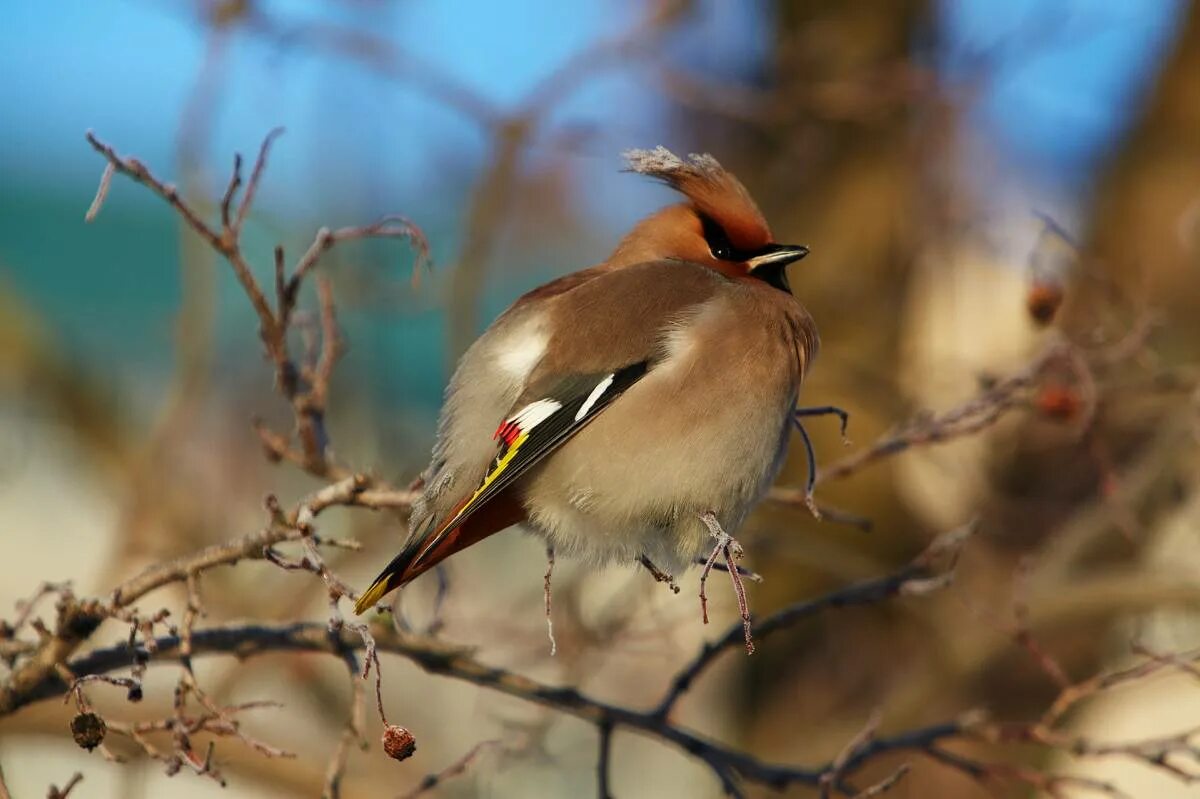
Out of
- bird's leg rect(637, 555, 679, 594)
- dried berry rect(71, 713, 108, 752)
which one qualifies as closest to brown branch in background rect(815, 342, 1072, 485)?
bird's leg rect(637, 555, 679, 594)

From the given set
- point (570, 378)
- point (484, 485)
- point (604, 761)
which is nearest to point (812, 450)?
point (570, 378)

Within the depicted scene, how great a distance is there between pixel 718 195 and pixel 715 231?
0.29 feet

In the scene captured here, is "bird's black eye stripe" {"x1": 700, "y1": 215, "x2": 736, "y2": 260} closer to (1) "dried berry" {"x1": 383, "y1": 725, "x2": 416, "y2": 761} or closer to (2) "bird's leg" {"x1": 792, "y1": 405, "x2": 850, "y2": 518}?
(2) "bird's leg" {"x1": 792, "y1": 405, "x2": 850, "y2": 518}

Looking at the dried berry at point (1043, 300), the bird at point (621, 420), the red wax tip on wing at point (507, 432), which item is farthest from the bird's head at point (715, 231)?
the red wax tip on wing at point (507, 432)

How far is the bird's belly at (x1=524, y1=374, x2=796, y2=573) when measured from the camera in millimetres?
2650

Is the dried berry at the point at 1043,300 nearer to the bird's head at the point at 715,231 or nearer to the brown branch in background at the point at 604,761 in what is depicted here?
the bird's head at the point at 715,231

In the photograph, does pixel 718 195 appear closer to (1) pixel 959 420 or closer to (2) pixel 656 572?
(1) pixel 959 420

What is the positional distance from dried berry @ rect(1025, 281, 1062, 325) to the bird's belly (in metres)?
0.78

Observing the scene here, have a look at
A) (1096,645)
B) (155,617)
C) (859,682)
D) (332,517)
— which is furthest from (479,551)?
(155,617)

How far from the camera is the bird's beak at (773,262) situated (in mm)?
3000

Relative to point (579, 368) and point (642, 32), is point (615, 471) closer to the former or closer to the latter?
point (579, 368)

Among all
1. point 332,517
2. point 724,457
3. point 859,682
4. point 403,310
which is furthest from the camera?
point 332,517

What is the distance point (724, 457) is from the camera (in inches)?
104

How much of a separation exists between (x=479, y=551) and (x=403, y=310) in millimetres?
1666
